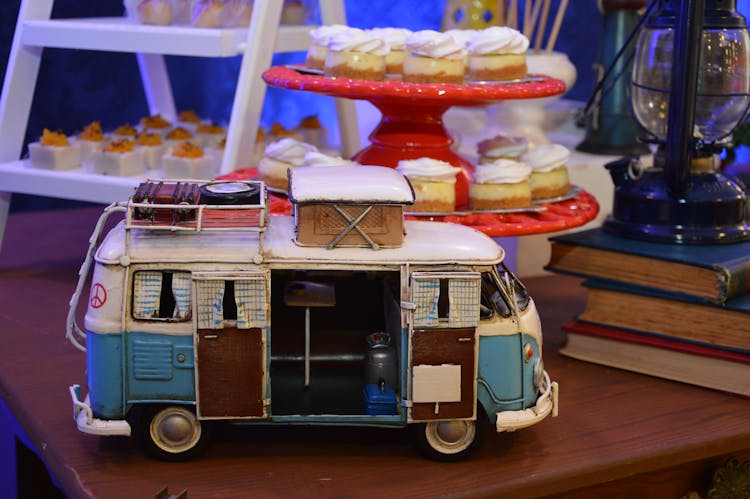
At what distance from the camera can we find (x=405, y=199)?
3.47 feet

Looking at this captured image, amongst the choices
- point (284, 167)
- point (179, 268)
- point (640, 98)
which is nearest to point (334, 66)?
point (284, 167)

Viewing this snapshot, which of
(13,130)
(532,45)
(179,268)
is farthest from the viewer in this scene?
(532,45)

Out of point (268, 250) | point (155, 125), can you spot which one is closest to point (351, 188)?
point (268, 250)

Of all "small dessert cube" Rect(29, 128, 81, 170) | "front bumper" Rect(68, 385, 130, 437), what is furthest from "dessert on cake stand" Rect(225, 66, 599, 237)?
"front bumper" Rect(68, 385, 130, 437)

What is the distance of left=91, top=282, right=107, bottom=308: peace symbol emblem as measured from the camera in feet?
3.46

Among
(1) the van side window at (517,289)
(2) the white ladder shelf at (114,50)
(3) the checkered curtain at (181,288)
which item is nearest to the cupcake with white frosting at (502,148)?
(2) the white ladder shelf at (114,50)

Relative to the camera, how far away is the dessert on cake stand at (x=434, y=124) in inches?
56.1

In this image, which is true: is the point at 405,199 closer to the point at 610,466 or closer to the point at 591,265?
the point at 610,466

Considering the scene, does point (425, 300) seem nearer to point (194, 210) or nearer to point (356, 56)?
point (194, 210)

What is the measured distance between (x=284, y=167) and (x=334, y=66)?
16cm

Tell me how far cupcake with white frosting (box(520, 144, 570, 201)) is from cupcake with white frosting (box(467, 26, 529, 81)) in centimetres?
12

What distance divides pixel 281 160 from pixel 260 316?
1.71ft

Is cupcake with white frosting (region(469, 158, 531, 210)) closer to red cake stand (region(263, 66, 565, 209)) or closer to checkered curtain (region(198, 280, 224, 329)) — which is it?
red cake stand (region(263, 66, 565, 209))

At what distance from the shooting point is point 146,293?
41.5 inches
